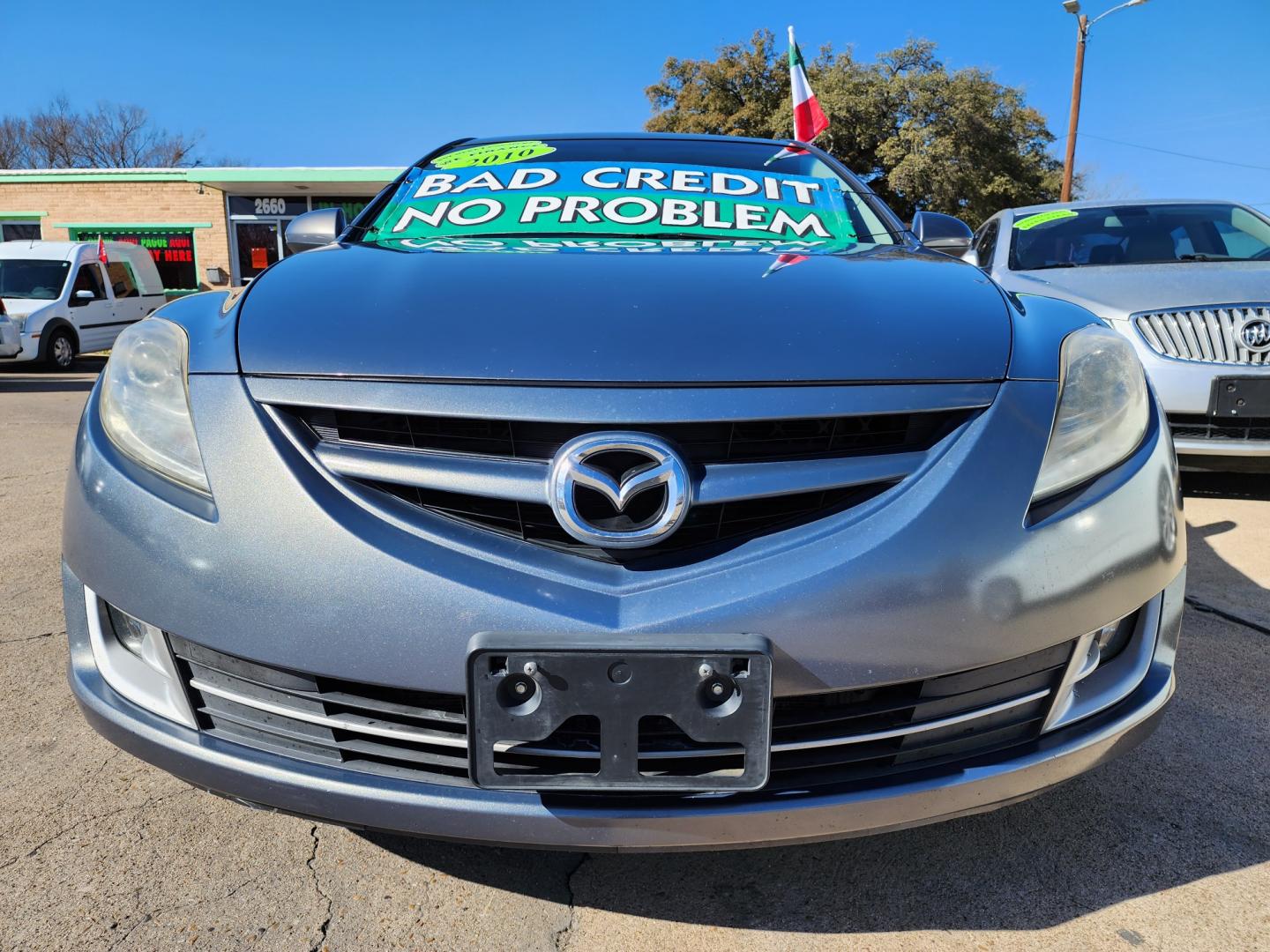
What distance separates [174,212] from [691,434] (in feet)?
75.2

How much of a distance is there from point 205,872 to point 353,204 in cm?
2060

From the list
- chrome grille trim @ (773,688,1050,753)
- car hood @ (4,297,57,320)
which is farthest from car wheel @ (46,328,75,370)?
chrome grille trim @ (773,688,1050,753)

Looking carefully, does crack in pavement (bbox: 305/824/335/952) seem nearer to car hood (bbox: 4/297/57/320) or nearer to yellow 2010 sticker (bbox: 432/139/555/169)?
yellow 2010 sticker (bbox: 432/139/555/169)

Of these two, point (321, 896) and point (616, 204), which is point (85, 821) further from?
point (616, 204)

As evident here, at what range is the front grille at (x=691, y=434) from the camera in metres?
1.22

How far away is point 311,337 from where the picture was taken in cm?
135

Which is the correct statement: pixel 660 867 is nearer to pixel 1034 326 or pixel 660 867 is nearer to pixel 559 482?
pixel 559 482

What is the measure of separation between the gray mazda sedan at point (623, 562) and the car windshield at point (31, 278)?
1279 cm

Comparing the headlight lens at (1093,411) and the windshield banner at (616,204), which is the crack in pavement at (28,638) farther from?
the headlight lens at (1093,411)

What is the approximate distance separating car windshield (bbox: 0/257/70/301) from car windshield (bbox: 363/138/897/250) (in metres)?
11.7

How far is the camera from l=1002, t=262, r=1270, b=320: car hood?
12.6 feet

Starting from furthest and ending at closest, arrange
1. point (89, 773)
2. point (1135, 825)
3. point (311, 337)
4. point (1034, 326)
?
1. point (89, 773)
2. point (1135, 825)
3. point (1034, 326)
4. point (311, 337)

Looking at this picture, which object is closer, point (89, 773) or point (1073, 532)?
point (1073, 532)

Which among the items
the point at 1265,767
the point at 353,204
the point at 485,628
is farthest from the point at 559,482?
the point at 353,204
